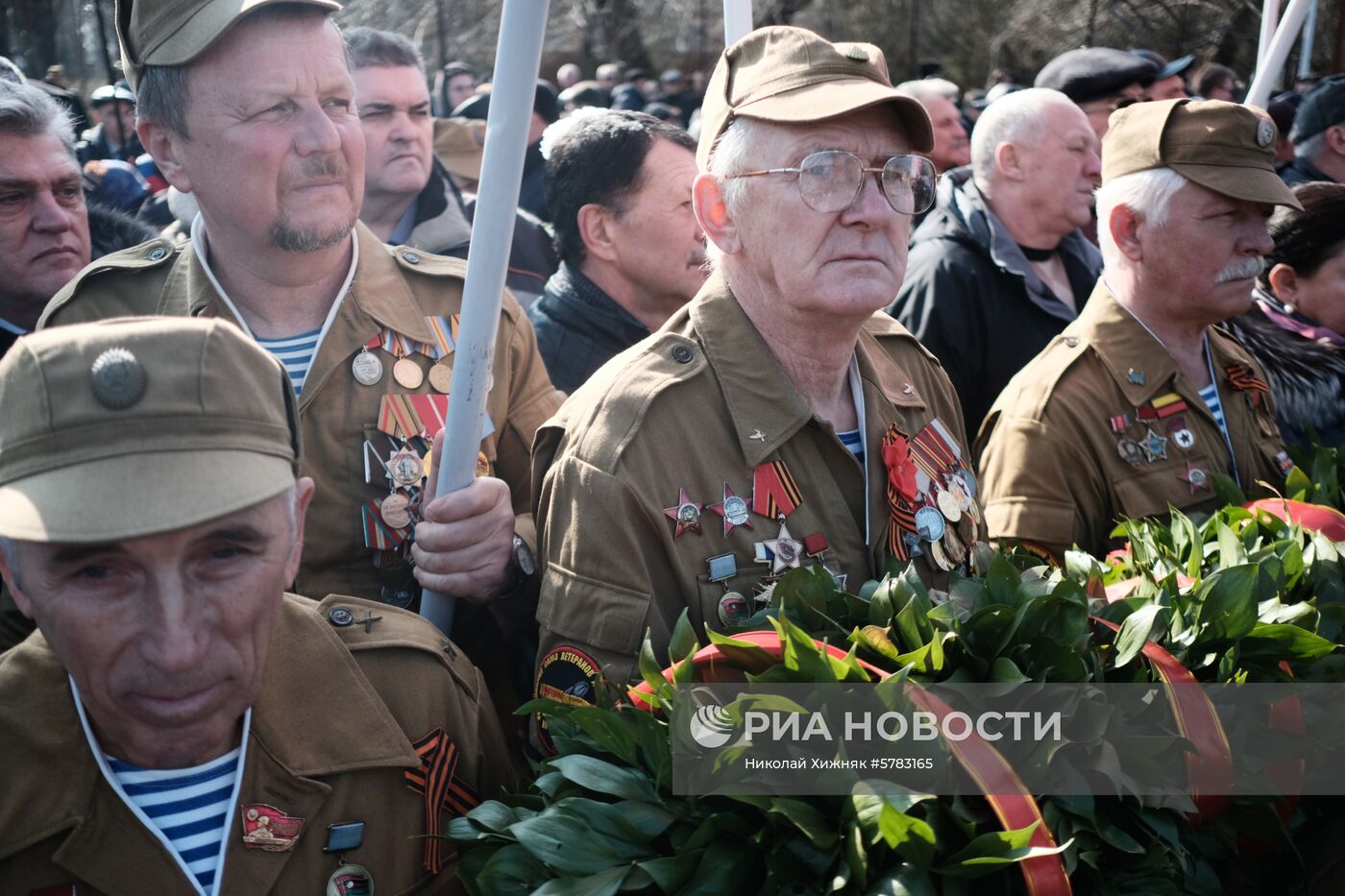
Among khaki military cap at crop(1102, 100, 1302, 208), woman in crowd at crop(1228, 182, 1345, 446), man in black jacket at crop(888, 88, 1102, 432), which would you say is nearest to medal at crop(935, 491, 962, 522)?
khaki military cap at crop(1102, 100, 1302, 208)

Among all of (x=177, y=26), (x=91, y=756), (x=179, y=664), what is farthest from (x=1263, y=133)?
(x=91, y=756)

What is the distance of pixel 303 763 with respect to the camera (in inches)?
76.6

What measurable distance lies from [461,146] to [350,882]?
21.6 feet

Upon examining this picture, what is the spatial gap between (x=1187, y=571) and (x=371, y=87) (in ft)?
11.9

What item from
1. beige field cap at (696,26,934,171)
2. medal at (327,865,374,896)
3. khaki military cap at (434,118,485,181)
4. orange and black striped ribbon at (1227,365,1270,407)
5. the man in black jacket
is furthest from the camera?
khaki military cap at (434,118,485,181)

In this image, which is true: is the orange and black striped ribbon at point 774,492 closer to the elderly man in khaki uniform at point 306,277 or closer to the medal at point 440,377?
the elderly man in khaki uniform at point 306,277

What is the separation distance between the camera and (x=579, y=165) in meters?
4.11

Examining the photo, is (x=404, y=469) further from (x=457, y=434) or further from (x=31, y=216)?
(x=31, y=216)

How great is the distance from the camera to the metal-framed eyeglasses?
246 cm

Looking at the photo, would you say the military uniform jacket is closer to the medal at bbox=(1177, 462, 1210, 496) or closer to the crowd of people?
the crowd of people

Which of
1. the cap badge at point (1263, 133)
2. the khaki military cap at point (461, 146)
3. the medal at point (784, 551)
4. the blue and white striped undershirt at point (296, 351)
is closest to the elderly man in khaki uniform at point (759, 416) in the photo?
the medal at point (784, 551)

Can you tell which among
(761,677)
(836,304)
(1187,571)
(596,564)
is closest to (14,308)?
(596,564)

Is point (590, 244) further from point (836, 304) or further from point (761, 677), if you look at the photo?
point (761, 677)

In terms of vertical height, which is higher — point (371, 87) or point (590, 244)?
point (371, 87)
